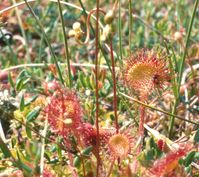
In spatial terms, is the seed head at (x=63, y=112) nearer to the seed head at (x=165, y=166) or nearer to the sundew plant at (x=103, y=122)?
the sundew plant at (x=103, y=122)

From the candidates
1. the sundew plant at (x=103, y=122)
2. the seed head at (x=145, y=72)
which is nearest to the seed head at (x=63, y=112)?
the sundew plant at (x=103, y=122)

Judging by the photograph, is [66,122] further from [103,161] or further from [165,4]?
[165,4]

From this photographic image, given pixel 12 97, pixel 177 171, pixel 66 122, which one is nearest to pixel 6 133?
pixel 12 97

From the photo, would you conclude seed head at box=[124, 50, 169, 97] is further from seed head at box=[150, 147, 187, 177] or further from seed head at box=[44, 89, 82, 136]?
seed head at box=[150, 147, 187, 177]

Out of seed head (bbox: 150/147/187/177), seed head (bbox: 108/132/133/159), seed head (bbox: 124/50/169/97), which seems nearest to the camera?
seed head (bbox: 150/147/187/177)

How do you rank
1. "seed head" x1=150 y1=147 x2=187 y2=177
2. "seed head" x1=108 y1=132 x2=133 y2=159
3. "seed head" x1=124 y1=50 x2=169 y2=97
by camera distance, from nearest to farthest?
"seed head" x1=150 y1=147 x2=187 y2=177, "seed head" x1=108 y1=132 x2=133 y2=159, "seed head" x1=124 y1=50 x2=169 y2=97

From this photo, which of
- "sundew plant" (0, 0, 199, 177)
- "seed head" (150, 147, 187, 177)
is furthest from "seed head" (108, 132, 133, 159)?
"seed head" (150, 147, 187, 177)

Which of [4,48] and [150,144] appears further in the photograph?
[4,48]
